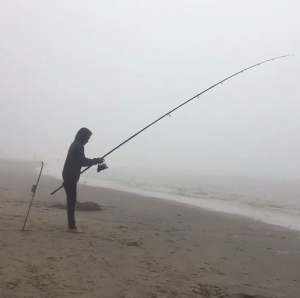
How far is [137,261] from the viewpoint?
4980 millimetres

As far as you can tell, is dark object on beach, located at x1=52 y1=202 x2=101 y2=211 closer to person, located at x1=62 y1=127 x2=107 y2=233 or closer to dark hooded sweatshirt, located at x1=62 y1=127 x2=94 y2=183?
person, located at x1=62 y1=127 x2=107 y2=233

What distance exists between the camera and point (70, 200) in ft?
20.4

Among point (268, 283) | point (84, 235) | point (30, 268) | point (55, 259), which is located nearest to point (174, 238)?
point (84, 235)

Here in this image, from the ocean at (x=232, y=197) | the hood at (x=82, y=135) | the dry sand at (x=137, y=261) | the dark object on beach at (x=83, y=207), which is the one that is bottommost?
the dry sand at (x=137, y=261)

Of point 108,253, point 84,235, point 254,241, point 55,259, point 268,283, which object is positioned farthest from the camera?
point 254,241

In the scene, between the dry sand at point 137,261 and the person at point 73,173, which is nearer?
the dry sand at point 137,261

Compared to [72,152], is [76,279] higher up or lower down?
lower down

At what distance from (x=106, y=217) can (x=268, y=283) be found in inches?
199

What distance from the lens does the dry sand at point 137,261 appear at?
3820 mm

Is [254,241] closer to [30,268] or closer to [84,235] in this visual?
[84,235]

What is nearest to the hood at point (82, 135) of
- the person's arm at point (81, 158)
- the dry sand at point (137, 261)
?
the person's arm at point (81, 158)

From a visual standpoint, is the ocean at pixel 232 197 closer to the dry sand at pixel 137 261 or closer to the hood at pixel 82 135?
the dry sand at pixel 137 261

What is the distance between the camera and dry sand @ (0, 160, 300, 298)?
382 cm

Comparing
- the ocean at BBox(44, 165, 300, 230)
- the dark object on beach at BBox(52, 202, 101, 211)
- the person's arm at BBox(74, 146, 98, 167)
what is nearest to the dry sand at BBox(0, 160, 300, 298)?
the person's arm at BBox(74, 146, 98, 167)
